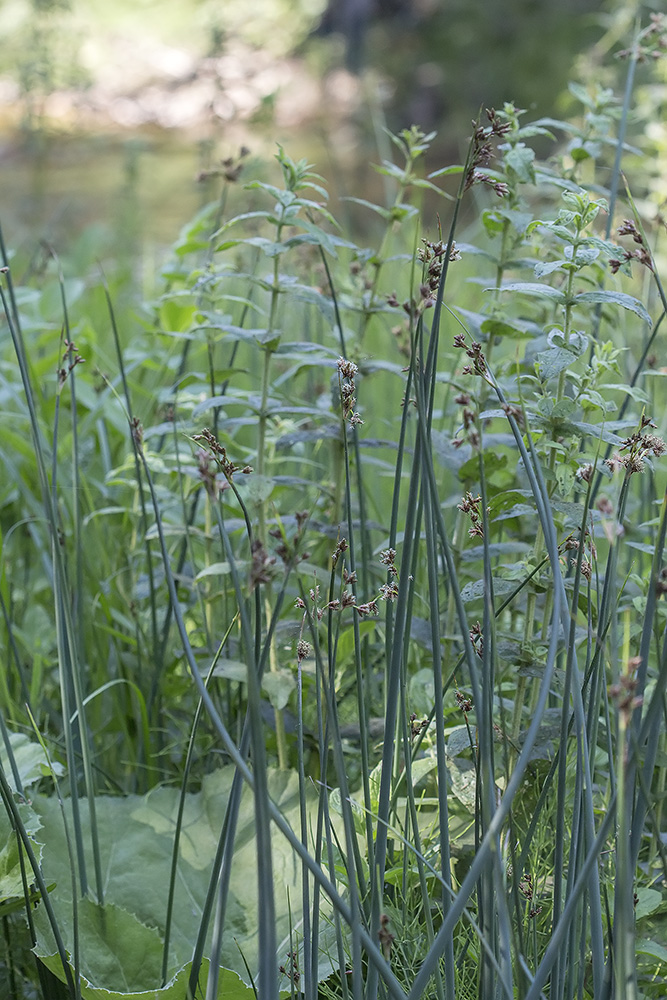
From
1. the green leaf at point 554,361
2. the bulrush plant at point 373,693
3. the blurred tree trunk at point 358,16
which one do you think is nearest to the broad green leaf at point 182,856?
the bulrush plant at point 373,693

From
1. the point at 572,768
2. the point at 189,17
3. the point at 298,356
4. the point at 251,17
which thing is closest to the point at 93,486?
the point at 298,356

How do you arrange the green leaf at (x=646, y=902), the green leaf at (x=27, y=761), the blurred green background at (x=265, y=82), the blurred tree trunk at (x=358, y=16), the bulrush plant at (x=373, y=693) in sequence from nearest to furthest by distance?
1. the bulrush plant at (x=373, y=693)
2. the green leaf at (x=646, y=902)
3. the green leaf at (x=27, y=761)
4. the blurred green background at (x=265, y=82)
5. the blurred tree trunk at (x=358, y=16)

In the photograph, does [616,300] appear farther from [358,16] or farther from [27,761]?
[358,16]

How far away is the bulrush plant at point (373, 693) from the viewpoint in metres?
0.55

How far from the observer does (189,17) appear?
23.2 feet

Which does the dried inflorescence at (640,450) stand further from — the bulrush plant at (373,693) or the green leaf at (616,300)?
the green leaf at (616,300)

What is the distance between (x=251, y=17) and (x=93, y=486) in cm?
582

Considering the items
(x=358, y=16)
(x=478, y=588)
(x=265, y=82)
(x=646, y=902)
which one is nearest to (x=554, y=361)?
(x=478, y=588)

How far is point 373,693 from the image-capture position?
42.7 inches

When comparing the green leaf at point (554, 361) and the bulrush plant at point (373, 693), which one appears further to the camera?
the green leaf at point (554, 361)

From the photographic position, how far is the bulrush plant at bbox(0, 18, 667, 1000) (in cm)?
55

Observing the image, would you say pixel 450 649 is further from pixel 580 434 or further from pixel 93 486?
pixel 93 486

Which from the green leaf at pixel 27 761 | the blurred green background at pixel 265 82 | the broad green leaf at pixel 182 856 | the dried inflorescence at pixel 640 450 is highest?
the blurred green background at pixel 265 82

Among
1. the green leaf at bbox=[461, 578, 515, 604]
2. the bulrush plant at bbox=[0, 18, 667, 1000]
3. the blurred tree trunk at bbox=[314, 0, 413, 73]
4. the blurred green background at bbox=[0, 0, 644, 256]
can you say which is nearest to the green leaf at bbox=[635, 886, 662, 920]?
the bulrush plant at bbox=[0, 18, 667, 1000]
